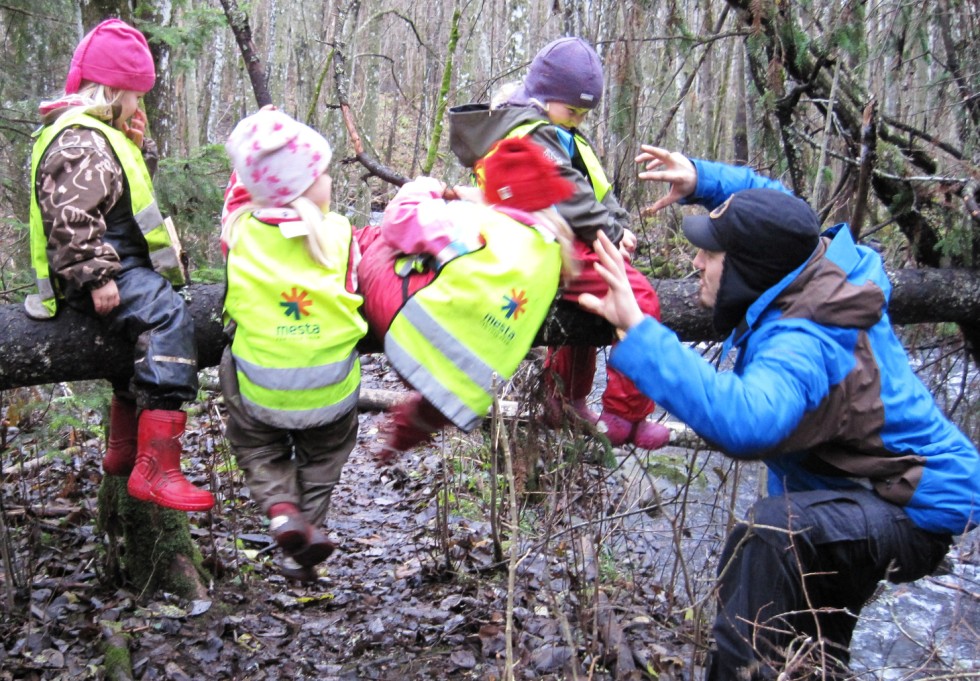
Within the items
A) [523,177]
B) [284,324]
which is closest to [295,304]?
[284,324]

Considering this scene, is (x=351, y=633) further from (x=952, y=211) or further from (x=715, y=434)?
(x=952, y=211)

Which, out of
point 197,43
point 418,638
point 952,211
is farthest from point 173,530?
point 952,211

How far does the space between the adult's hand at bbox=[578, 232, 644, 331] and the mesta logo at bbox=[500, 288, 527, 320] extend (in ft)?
1.05

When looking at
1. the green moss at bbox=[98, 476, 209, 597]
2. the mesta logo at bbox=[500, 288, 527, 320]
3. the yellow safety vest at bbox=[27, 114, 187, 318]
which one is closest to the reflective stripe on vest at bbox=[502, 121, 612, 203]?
the mesta logo at bbox=[500, 288, 527, 320]

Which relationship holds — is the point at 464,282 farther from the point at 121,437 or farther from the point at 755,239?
the point at 121,437

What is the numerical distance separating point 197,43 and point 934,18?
448 cm

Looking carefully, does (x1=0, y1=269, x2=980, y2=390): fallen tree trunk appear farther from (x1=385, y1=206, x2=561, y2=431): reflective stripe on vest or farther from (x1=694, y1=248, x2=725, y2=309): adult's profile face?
(x1=694, y1=248, x2=725, y2=309): adult's profile face

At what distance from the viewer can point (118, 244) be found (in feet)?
10.4

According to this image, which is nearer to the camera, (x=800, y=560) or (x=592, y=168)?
(x=800, y=560)

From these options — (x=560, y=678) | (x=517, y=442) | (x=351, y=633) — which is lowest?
(x=351, y=633)

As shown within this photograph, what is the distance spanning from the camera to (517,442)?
4.04m

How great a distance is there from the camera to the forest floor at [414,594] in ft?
12.5

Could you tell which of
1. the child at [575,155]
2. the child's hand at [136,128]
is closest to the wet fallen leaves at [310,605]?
the child at [575,155]

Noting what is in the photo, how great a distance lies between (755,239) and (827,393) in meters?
0.55
